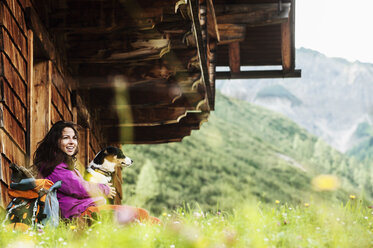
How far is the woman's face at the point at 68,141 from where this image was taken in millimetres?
5012

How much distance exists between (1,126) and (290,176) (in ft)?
194

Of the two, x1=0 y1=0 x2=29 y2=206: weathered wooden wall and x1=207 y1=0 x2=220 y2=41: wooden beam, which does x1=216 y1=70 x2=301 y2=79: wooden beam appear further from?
x1=0 y1=0 x2=29 y2=206: weathered wooden wall

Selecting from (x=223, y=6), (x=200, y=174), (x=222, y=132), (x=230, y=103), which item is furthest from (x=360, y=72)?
(x=223, y=6)

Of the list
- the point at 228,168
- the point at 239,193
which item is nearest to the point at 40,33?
the point at 239,193

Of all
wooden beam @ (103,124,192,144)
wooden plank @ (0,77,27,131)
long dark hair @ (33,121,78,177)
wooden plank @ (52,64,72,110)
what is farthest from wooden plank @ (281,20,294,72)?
long dark hair @ (33,121,78,177)

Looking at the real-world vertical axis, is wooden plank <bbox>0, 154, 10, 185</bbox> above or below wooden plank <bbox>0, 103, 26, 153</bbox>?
below

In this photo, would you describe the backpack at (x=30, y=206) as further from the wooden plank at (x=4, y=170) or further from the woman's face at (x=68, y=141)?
the woman's face at (x=68, y=141)

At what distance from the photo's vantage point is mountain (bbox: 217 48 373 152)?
454 feet

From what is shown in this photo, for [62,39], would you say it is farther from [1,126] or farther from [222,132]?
[222,132]

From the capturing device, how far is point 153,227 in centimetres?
412

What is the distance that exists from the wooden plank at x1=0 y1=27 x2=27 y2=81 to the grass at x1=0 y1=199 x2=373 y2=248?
1.50 meters

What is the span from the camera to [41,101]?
6270mm

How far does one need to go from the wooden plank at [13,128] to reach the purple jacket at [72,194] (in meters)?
0.48

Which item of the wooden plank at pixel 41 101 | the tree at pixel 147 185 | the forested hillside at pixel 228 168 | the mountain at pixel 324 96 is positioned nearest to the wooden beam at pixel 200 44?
the wooden plank at pixel 41 101
